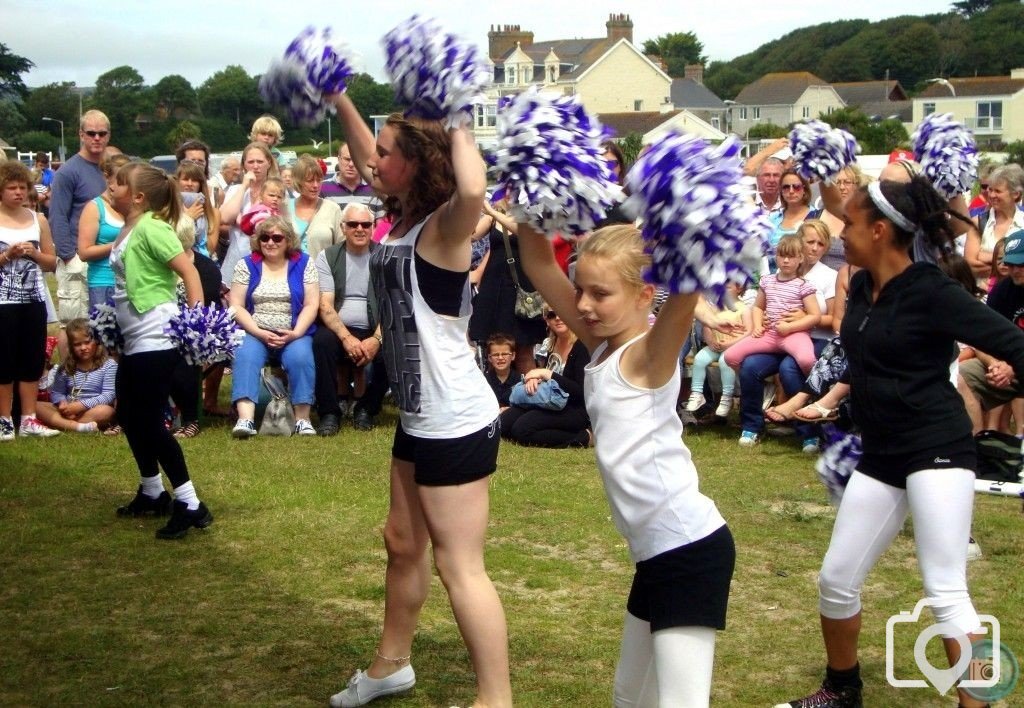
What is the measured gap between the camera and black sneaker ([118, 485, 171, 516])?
7.04 m

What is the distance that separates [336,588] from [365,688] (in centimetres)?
141

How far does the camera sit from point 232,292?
9992 millimetres

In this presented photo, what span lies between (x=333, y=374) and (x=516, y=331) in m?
1.51

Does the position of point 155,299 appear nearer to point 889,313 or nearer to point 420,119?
point 420,119

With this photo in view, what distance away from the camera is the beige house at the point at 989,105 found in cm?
11562

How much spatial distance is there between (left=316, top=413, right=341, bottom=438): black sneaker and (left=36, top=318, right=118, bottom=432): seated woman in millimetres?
1650

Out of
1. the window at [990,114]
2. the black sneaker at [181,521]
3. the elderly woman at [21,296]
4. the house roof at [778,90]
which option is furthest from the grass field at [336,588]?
the house roof at [778,90]

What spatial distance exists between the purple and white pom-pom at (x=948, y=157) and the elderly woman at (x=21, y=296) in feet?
21.1

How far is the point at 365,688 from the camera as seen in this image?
4359mm

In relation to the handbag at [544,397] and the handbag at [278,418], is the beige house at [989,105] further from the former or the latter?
the handbag at [278,418]

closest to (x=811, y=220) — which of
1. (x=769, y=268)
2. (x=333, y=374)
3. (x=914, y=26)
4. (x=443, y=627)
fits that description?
(x=769, y=268)

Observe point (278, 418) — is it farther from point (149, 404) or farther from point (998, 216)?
point (998, 216)

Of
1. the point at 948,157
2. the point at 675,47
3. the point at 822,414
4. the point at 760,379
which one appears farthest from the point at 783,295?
the point at 675,47

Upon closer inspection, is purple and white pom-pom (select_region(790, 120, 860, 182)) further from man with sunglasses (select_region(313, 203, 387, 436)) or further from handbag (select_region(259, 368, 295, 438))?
handbag (select_region(259, 368, 295, 438))
